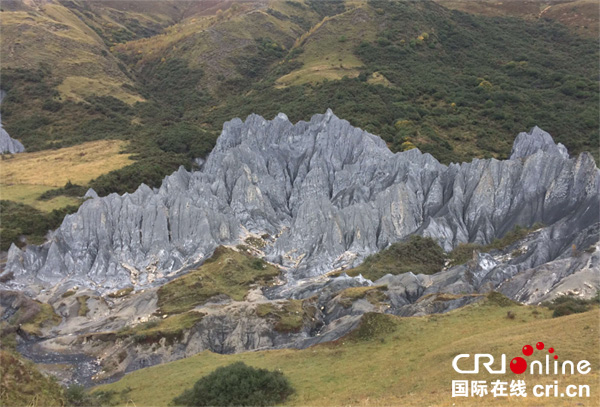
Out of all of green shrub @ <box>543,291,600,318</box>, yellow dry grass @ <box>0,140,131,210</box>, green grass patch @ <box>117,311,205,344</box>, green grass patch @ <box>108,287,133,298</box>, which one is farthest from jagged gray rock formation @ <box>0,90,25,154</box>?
green shrub @ <box>543,291,600,318</box>

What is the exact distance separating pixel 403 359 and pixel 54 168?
248 feet

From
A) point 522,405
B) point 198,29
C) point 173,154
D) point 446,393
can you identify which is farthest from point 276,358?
point 198,29

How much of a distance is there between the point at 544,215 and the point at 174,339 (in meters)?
40.7

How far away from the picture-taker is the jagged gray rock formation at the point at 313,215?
5756cm

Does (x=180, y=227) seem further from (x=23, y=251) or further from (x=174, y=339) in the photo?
(x=174, y=339)

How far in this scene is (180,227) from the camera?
208 ft

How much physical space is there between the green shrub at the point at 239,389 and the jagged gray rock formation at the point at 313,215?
2729cm

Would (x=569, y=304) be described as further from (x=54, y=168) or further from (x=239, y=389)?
(x=54, y=168)

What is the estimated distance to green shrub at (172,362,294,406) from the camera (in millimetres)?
27828

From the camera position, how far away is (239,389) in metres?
28.5

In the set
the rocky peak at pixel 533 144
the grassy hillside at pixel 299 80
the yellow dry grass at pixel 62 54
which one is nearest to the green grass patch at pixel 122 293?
the grassy hillside at pixel 299 80

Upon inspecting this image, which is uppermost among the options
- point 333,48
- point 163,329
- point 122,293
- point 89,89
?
point 333,48

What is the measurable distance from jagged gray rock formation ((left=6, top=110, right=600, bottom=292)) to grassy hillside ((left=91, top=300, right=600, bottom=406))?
19.2 m

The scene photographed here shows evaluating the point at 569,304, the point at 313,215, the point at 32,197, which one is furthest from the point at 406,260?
the point at 32,197
